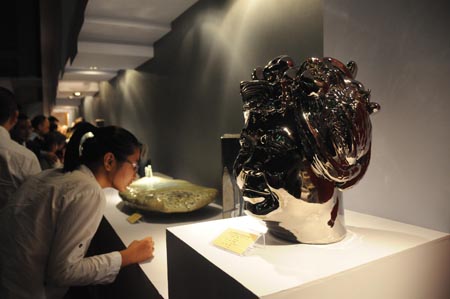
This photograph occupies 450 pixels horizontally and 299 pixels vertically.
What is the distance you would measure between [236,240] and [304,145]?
0.24m

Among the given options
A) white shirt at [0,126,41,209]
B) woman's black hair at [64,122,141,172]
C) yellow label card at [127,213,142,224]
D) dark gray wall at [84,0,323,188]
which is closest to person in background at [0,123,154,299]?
woman's black hair at [64,122,141,172]

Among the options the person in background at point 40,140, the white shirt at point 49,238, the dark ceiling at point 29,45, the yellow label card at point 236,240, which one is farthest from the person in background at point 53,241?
Answer: the dark ceiling at point 29,45

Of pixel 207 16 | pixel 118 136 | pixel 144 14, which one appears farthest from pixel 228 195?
pixel 144 14

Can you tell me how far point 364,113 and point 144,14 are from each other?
5.43 feet

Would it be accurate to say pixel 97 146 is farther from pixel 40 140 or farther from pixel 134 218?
pixel 40 140

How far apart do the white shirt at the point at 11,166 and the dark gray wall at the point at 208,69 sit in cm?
91

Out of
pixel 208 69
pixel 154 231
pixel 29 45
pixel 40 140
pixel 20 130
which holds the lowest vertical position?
pixel 154 231

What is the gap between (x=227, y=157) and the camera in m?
1.21

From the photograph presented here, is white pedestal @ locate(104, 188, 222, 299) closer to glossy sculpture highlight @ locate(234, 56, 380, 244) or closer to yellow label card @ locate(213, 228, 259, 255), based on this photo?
yellow label card @ locate(213, 228, 259, 255)

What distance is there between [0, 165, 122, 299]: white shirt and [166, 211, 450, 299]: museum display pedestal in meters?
0.39

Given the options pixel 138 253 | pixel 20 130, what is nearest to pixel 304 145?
pixel 138 253

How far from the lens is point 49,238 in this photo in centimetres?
110

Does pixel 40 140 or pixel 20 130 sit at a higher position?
pixel 20 130

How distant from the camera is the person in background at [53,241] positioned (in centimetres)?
107
